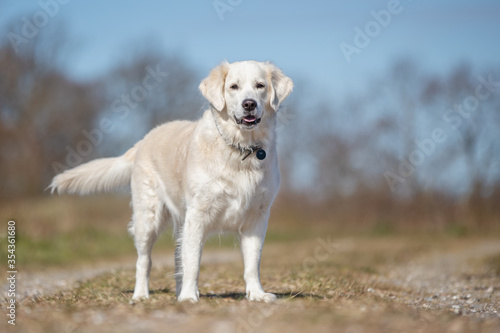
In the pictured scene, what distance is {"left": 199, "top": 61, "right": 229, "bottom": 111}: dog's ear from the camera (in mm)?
5461

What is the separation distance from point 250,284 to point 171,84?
25.1 metres

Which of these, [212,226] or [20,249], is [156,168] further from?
[20,249]

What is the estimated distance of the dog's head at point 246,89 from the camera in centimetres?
529

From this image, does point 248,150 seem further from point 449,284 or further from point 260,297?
point 449,284

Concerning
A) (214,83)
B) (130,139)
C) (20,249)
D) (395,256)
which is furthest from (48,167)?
(214,83)

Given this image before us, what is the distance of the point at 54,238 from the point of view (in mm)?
15000

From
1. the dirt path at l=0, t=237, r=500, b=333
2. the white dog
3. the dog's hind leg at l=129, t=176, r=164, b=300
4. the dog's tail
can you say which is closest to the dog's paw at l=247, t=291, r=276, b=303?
the white dog

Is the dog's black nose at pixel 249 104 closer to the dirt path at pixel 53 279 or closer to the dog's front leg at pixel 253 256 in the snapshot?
the dog's front leg at pixel 253 256

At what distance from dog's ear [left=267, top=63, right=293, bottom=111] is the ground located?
1.88m

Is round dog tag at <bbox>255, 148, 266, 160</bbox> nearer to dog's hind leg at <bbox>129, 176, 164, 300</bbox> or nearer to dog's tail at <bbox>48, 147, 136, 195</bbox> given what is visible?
dog's hind leg at <bbox>129, 176, 164, 300</bbox>

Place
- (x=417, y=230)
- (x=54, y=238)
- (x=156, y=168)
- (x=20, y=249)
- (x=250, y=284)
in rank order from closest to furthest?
1. (x=250, y=284)
2. (x=156, y=168)
3. (x=20, y=249)
4. (x=54, y=238)
5. (x=417, y=230)

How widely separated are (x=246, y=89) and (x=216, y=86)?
12.8 inches

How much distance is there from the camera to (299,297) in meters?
5.59

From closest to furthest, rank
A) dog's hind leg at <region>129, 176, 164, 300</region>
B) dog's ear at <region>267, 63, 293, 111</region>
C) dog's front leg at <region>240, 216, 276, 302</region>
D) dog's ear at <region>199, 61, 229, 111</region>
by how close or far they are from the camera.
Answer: dog's front leg at <region>240, 216, 276, 302</region> < dog's ear at <region>199, 61, 229, 111</region> < dog's ear at <region>267, 63, 293, 111</region> < dog's hind leg at <region>129, 176, 164, 300</region>
